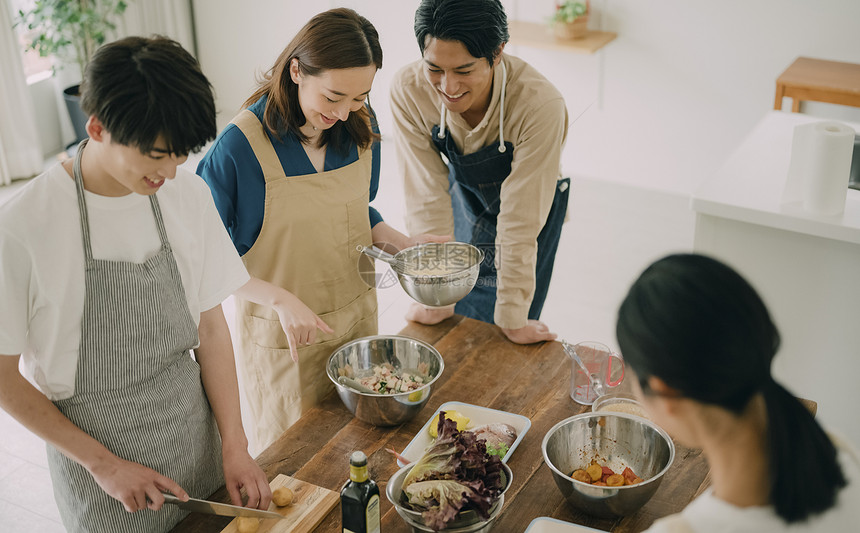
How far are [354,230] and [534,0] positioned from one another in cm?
338

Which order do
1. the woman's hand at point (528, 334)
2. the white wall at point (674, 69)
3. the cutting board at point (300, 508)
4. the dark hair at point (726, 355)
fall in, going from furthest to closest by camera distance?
1. the white wall at point (674, 69)
2. the woman's hand at point (528, 334)
3. the cutting board at point (300, 508)
4. the dark hair at point (726, 355)

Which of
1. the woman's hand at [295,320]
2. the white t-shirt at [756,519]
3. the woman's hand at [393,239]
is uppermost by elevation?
the white t-shirt at [756,519]

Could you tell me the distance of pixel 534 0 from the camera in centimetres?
491

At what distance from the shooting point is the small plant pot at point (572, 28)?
4.60 metres

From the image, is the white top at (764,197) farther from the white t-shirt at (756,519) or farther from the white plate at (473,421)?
the white t-shirt at (756,519)

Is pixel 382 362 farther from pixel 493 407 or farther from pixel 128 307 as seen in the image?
pixel 128 307

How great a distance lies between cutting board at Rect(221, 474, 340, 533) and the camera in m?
1.45

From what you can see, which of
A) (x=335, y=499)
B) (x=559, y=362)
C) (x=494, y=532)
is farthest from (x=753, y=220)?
(x=335, y=499)

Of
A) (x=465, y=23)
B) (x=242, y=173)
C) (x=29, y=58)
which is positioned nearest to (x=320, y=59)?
(x=242, y=173)

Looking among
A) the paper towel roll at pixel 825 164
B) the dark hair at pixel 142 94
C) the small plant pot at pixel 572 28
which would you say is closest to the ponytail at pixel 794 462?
the dark hair at pixel 142 94

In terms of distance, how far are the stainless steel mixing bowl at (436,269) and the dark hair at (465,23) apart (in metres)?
0.49

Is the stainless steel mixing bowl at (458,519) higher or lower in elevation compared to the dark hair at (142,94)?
lower

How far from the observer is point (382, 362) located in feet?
6.35

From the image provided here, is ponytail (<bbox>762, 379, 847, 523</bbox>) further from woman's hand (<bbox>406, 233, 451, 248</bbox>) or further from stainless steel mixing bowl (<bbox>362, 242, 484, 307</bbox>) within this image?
woman's hand (<bbox>406, 233, 451, 248</bbox>)
